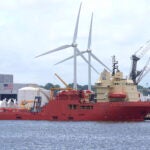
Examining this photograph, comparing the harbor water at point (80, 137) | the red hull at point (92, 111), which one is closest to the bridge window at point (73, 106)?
the red hull at point (92, 111)

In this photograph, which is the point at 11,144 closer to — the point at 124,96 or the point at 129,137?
the point at 129,137

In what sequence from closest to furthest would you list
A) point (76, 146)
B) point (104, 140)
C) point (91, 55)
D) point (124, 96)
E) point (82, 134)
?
point (76, 146)
point (104, 140)
point (82, 134)
point (124, 96)
point (91, 55)

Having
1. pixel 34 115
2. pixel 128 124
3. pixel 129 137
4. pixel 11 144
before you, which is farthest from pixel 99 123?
pixel 11 144

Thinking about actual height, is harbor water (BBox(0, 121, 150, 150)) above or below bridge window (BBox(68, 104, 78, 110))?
below

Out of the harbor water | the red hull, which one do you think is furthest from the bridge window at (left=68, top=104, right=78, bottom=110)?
the harbor water

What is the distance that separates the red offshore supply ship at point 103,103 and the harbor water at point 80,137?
5.52 meters

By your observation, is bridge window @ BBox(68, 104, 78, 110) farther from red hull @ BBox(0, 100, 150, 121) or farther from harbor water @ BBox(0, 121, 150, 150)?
harbor water @ BBox(0, 121, 150, 150)

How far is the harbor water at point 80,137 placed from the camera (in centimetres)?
9938

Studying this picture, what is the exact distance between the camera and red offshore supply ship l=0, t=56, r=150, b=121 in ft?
509

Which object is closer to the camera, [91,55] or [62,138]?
[62,138]

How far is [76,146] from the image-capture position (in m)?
99.6

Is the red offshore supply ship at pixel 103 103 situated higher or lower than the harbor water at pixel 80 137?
higher

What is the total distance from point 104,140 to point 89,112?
4854cm

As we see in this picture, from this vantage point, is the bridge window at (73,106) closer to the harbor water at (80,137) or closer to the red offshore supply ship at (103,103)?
the red offshore supply ship at (103,103)
